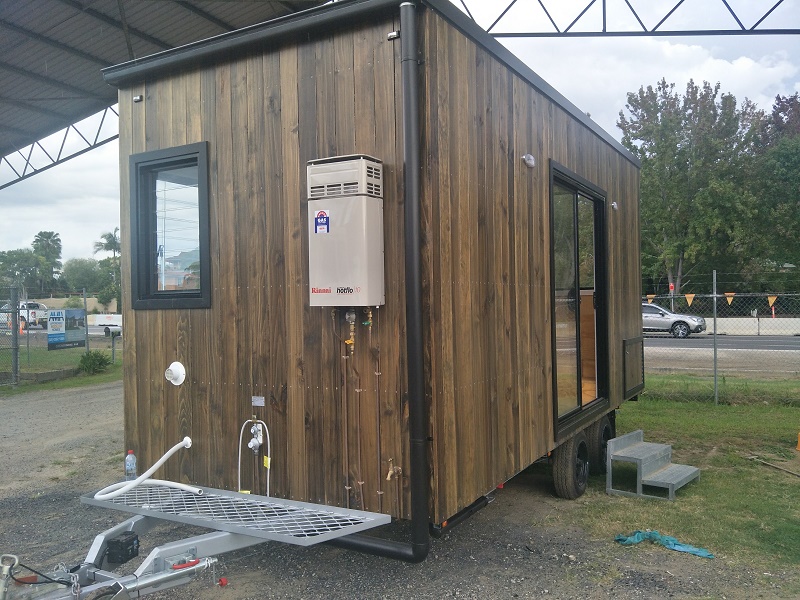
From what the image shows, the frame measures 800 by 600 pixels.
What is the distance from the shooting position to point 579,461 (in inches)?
220

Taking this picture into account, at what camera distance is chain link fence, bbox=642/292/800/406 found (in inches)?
394

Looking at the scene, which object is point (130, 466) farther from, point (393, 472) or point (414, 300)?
point (414, 300)

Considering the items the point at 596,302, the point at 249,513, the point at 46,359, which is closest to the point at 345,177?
the point at 249,513

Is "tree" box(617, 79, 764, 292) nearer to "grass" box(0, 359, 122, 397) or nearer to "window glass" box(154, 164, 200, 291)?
"grass" box(0, 359, 122, 397)

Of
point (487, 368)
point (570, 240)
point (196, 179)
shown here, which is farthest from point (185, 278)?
point (570, 240)

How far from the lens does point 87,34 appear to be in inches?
392

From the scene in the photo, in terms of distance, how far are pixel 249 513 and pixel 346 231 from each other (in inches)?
57.5

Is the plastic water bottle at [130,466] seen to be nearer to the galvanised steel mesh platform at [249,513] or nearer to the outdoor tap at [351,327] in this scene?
the galvanised steel mesh platform at [249,513]

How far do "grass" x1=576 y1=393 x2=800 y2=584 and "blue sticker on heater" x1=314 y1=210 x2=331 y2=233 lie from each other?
2898 mm

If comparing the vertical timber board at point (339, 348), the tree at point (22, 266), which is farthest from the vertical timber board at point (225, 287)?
the tree at point (22, 266)

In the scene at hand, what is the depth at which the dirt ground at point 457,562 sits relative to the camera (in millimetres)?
3611

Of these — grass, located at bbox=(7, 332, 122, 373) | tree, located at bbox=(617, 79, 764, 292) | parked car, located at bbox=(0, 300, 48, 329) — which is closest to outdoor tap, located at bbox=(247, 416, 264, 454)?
parked car, located at bbox=(0, 300, 48, 329)

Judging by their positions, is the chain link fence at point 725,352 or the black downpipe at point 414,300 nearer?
the black downpipe at point 414,300

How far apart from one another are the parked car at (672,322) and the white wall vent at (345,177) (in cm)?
2193
